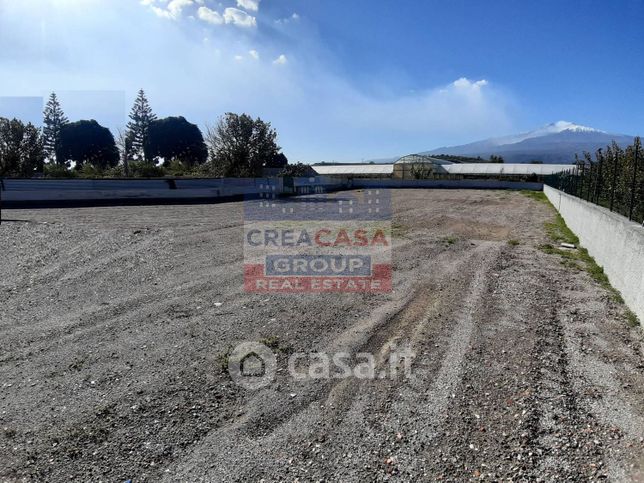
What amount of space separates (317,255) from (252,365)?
15.6 feet

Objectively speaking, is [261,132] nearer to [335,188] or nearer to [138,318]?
[335,188]

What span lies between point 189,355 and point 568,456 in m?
3.42

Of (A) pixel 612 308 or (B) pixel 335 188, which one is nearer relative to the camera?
(A) pixel 612 308

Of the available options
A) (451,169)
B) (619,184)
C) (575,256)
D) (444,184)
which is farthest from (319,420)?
(451,169)

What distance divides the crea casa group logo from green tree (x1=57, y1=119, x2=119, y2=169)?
161 ft

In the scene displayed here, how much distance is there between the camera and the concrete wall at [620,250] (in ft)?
15.9

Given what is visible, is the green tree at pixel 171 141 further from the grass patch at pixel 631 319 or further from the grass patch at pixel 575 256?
the grass patch at pixel 631 319

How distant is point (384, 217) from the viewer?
1524 centimetres

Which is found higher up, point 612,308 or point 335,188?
point 335,188

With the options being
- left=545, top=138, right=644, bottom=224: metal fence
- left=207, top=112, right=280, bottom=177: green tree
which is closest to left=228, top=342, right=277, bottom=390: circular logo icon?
left=545, top=138, right=644, bottom=224: metal fence

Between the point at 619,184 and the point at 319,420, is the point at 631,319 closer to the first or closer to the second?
the point at 319,420

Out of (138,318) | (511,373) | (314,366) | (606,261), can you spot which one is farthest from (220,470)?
(606,261)

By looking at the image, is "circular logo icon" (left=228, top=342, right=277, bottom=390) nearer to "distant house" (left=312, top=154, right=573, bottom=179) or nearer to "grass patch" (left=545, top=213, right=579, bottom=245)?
"grass patch" (left=545, top=213, right=579, bottom=245)

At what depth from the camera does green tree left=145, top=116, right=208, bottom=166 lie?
5419cm
